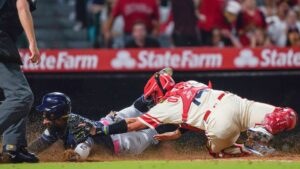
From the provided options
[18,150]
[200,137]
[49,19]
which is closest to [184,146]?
[200,137]

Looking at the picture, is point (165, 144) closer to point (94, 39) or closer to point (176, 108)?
point (176, 108)

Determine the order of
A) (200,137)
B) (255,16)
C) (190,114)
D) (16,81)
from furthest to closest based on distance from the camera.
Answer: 1. (255,16)
2. (200,137)
3. (190,114)
4. (16,81)

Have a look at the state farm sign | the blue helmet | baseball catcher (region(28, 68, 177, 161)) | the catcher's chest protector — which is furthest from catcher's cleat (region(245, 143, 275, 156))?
the state farm sign

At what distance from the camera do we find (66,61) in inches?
443

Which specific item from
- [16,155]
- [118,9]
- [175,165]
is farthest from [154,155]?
[118,9]

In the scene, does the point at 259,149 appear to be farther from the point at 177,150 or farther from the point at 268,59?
the point at 268,59

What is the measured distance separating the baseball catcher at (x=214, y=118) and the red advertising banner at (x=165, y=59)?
230 cm

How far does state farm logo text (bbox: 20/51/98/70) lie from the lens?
11180 millimetres

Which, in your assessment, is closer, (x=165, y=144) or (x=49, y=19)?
(x=165, y=144)

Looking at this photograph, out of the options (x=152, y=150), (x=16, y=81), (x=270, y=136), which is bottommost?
(x=152, y=150)

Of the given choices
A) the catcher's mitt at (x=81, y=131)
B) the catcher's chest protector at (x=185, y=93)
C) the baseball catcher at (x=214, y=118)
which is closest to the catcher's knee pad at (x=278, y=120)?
the baseball catcher at (x=214, y=118)

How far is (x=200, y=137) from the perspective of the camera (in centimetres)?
1017

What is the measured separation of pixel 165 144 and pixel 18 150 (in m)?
2.42

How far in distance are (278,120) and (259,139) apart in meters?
0.28
